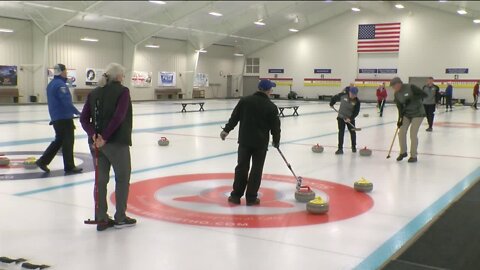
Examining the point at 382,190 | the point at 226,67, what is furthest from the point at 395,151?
the point at 226,67

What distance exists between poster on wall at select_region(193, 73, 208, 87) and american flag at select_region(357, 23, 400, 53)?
44.5 ft

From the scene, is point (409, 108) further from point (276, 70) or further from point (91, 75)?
point (276, 70)

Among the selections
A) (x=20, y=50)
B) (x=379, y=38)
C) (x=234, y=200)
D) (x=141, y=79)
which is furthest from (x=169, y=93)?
(x=234, y=200)

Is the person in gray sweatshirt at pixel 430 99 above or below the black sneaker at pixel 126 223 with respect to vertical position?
above

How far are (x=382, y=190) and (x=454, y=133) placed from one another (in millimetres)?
9725

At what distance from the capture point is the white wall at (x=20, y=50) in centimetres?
2888

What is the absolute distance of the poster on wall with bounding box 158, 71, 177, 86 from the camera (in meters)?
39.5

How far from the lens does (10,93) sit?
1157 inches

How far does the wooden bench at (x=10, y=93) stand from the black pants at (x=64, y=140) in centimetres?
2391

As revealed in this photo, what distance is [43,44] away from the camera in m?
29.7

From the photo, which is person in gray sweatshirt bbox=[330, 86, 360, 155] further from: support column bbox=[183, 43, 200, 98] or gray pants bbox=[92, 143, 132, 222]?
support column bbox=[183, 43, 200, 98]

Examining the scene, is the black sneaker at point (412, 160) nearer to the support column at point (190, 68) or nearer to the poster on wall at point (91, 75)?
the poster on wall at point (91, 75)

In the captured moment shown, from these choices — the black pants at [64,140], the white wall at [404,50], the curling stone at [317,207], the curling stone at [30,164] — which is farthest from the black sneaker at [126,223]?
the white wall at [404,50]

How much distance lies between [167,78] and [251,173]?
115 ft
